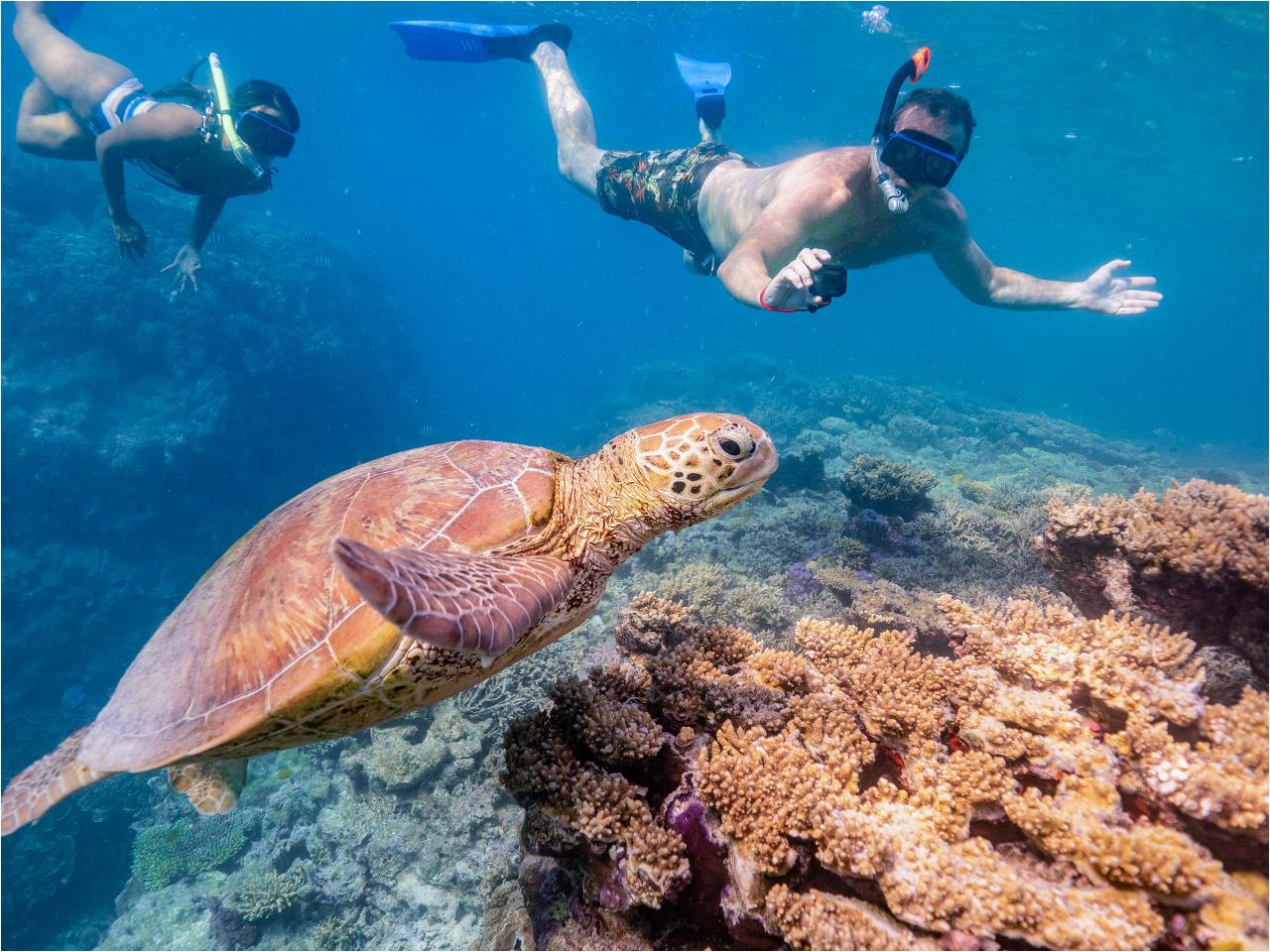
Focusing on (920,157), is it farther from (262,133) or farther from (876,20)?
(876,20)

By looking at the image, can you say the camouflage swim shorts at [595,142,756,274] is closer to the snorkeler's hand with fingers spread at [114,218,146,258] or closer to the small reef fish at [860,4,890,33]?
the snorkeler's hand with fingers spread at [114,218,146,258]

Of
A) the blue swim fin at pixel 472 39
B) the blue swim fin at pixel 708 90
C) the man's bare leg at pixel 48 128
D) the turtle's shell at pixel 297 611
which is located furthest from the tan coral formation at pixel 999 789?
the blue swim fin at pixel 472 39

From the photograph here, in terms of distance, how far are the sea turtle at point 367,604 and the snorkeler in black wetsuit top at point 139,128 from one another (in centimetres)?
645

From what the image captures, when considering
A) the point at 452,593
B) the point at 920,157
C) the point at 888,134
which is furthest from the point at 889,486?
the point at 452,593

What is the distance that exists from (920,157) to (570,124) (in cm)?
665

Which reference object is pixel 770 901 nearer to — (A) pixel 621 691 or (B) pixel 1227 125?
(A) pixel 621 691

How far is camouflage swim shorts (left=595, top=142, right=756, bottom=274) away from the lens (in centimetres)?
675

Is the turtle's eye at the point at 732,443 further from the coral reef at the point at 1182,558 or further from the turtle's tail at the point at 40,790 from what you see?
the turtle's tail at the point at 40,790

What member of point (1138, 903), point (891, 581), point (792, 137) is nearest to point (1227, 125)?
point (792, 137)

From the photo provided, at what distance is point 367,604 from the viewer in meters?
1.84

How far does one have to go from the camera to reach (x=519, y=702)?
540 centimetres

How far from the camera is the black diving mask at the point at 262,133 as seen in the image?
6.16 meters

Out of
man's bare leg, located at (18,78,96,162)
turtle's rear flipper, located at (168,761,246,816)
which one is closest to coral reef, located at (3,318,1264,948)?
turtle's rear flipper, located at (168,761,246,816)

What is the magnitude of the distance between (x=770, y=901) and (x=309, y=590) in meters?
2.13
